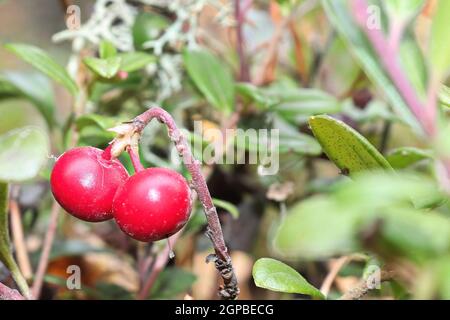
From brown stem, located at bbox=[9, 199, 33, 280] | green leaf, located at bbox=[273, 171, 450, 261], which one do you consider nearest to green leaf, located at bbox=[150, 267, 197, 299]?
brown stem, located at bbox=[9, 199, 33, 280]

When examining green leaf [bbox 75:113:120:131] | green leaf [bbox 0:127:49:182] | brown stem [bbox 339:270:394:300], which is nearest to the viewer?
green leaf [bbox 0:127:49:182]

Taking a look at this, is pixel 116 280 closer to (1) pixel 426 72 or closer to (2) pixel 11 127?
(2) pixel 11 127

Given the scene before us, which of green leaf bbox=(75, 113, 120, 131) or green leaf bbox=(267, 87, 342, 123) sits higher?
green leaf bbox=(267, 87, 342, 123)

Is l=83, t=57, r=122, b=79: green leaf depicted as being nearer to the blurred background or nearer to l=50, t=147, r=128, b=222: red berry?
the blurred background

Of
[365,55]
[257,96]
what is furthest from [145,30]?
[365,55]

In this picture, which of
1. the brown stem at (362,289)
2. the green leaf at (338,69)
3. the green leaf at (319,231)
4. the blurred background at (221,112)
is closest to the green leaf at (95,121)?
the blurred background at (221,112)

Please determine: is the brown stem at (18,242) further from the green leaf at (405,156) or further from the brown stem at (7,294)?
the green leaf at (405,156)
